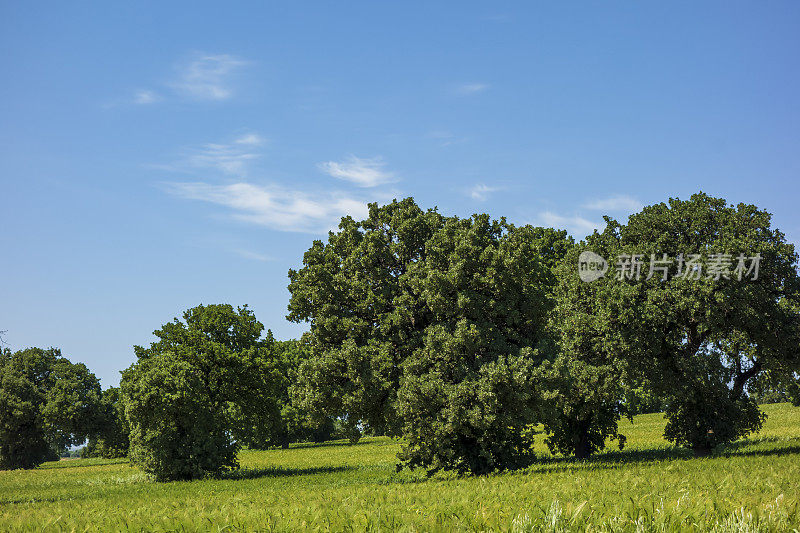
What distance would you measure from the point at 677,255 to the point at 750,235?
11.7ft

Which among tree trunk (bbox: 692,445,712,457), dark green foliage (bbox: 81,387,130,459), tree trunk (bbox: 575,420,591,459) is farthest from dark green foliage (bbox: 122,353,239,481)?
dark green foliage (bbox: 81,387,130,459)

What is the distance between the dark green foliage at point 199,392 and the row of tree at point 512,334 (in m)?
Answer: 0.49

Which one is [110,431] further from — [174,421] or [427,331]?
[427,331]

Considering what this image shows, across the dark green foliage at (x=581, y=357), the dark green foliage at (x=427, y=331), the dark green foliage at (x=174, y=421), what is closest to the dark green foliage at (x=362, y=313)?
the dark green foliage at (x=427, y=331)

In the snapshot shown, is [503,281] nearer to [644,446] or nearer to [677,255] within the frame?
[677,255]

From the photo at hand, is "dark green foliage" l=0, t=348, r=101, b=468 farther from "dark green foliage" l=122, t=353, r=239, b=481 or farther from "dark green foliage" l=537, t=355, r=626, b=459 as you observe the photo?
"dark green foliage" l=537, t=355, r=626, b=459

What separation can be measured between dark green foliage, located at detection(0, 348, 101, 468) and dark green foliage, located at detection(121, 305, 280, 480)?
31565 mm

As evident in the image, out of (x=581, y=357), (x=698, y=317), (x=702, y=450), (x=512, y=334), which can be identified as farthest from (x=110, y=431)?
(x=698, y=317)

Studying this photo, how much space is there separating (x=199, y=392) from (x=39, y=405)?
4135cm

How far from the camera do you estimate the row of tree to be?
88.5ft

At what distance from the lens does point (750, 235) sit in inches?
1220

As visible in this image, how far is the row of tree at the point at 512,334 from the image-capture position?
2697 cm

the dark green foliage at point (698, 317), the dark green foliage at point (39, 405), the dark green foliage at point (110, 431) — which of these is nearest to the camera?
the dark green foliage at point (698, 317)

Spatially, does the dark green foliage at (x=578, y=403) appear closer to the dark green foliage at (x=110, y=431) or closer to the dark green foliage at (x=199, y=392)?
the dark green foliage at (x=199, y=392)
